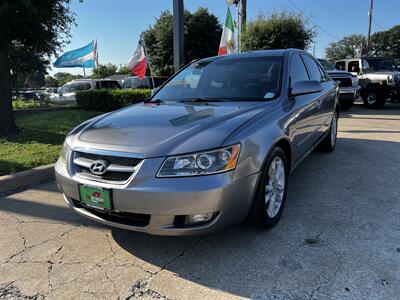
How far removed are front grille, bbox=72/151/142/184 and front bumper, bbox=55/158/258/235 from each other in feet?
0.19

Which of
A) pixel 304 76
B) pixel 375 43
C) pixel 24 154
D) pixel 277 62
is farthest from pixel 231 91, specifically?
pixel 375 43

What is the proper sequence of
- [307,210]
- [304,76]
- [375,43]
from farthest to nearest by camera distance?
[375,43] < [304,76] < [307,210]

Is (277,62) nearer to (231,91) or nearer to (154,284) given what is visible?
(231,91)

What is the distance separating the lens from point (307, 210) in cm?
393

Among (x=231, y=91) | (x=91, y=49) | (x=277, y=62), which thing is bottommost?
(x=231, y=91)

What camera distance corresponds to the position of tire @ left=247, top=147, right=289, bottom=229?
123 inches

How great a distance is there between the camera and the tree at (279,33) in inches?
609

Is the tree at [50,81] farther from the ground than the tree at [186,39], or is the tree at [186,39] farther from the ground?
the tree at [186,39]

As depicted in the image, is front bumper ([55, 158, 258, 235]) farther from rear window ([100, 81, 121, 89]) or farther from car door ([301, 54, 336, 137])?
rear window ([100, 81, 121, 89])

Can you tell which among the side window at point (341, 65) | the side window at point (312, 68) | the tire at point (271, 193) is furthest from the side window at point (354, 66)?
the tire at point (271, 193)

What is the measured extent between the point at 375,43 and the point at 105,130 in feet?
351

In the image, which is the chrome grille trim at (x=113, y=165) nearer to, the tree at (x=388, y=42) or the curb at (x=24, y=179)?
the curb at (x=24, y=179)

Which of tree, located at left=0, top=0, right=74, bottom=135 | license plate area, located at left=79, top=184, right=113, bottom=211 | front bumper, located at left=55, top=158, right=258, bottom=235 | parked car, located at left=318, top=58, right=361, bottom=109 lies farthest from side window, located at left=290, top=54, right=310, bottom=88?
parked car, located at left=318, top=58, right=361, bottom=109

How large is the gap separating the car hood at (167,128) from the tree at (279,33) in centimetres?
1268
